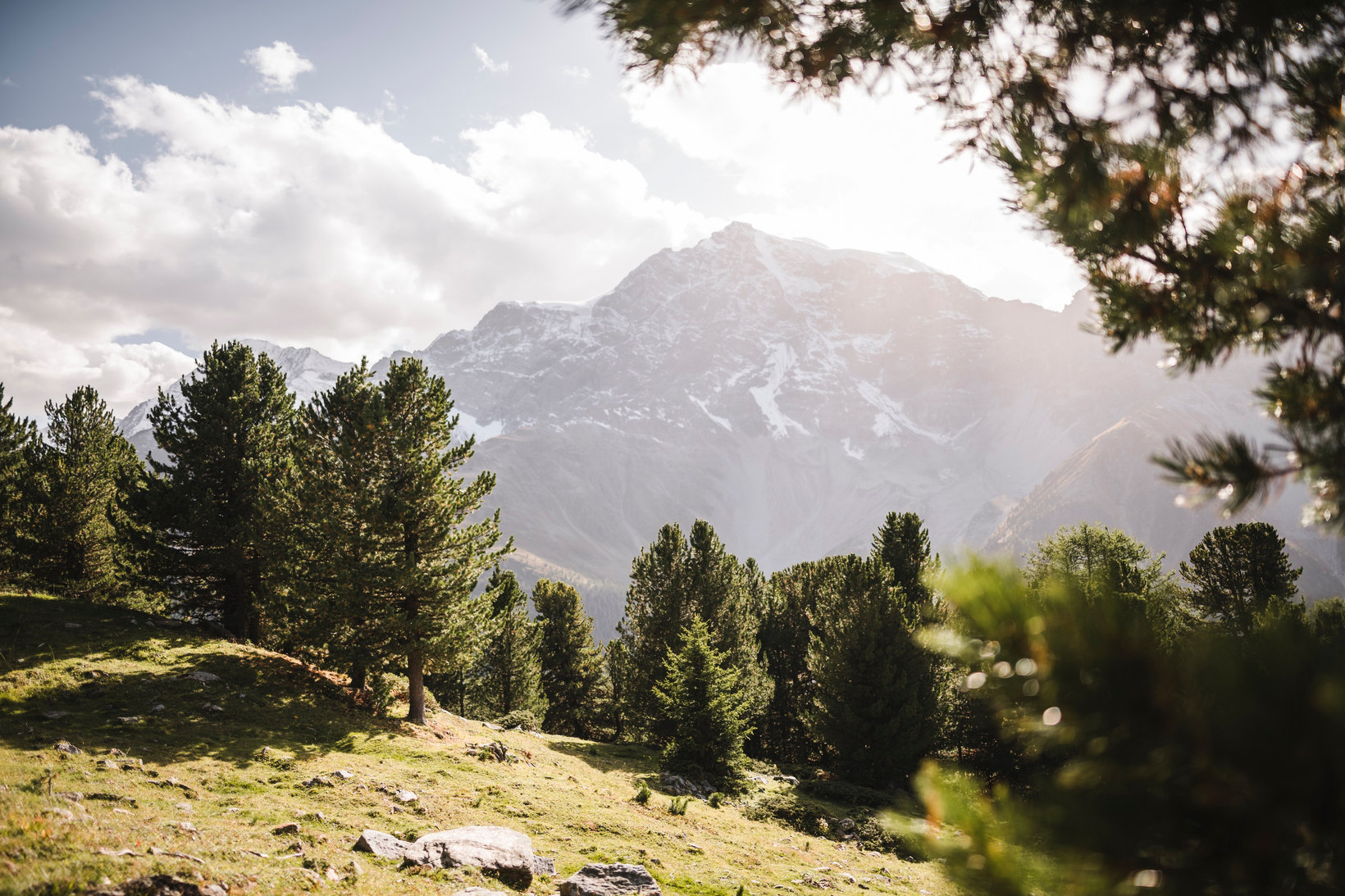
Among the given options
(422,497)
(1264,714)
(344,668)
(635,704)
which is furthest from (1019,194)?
(635,704)

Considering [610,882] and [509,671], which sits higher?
[610,882]

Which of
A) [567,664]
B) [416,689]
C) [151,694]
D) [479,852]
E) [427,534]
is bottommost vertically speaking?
[567,664]

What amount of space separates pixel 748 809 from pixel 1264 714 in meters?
21.4

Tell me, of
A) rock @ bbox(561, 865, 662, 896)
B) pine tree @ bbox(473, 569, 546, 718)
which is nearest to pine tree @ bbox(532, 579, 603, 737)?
pine tree @ bbox(473, 569, 546, 718)

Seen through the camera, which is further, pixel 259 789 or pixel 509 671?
pixel 509 671

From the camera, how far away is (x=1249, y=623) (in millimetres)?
2652

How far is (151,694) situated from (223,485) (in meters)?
11.5

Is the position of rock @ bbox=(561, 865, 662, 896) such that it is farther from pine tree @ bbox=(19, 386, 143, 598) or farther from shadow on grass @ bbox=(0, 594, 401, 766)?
pine tree @ bbox=(19, 386, 143, 598)

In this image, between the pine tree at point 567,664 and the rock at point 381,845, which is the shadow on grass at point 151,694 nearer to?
the rock at point 381,845

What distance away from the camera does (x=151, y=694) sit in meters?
16.6

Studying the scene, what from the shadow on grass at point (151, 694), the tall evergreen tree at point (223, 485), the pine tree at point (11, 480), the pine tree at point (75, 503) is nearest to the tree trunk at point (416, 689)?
the shadow on grass at point (151, 694)

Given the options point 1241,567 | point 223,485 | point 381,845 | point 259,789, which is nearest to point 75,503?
point 223,485

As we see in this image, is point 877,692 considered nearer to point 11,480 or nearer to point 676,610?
point 676,610

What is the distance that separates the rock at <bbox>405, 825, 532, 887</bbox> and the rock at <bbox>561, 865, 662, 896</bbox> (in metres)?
0.80
